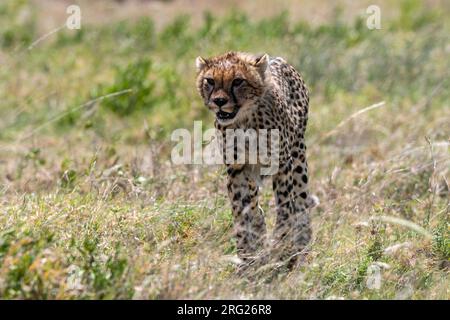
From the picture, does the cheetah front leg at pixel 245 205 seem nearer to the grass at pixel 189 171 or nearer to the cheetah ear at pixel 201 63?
the grass at pixel 189 171

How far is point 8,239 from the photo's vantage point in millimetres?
5051

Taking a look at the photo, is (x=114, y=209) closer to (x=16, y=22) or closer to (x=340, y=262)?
(x=340, y=262)

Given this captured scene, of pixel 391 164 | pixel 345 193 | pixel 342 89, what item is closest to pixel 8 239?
pixel 345 193

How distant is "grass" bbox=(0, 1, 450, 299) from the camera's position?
5.11 meters

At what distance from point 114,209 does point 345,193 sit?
1647mm

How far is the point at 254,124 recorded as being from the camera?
626 cm

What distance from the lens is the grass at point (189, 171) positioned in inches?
201

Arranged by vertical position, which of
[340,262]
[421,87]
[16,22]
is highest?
[16,22]

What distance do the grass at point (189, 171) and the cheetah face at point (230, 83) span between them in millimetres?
612

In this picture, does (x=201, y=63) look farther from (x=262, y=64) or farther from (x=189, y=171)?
(x=189, y=171)

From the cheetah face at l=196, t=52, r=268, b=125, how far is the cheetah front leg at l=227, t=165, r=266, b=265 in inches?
16.4

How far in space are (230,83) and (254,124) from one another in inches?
13.5

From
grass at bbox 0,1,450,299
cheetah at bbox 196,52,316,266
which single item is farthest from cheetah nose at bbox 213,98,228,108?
grass at bbox 0,1,450,299

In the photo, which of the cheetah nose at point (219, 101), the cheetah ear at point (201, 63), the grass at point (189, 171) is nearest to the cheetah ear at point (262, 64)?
the cheetah ear at point (201, 63)
